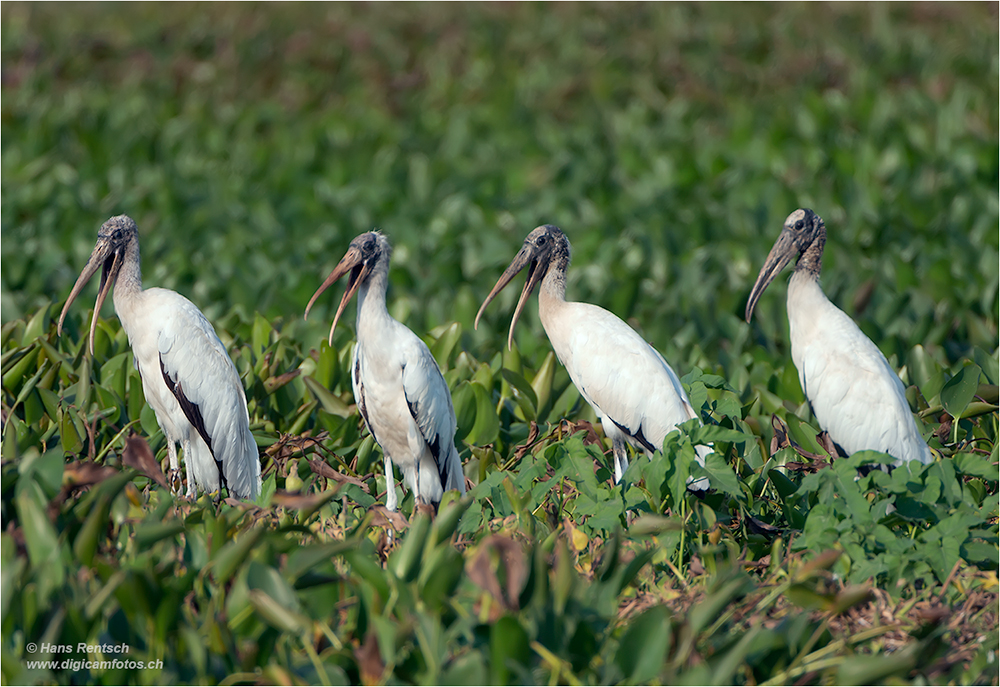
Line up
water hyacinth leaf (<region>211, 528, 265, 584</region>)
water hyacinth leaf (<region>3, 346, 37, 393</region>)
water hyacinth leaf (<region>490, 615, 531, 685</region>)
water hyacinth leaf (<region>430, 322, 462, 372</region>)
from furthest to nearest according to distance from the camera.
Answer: water hyacinth leaf (<region>430, 322, 462, 372</region>) → water hyacinth leaf (<region>3, 346, 37, 393</region>) → water hyacinth leaf (<region>211, 528, 265, 584</region>) → water hyacinth leaf (<region>490, 615, 531, 685</region>)

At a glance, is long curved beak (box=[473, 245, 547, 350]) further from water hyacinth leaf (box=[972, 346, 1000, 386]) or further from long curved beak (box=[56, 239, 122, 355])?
water hyacinth leaf (box=[972, 346, 1000, 386])

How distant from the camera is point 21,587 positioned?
119 inches

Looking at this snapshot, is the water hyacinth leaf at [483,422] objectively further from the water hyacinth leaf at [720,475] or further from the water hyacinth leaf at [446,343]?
the water hyacinth leaf at [720,475]

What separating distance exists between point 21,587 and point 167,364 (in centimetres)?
141

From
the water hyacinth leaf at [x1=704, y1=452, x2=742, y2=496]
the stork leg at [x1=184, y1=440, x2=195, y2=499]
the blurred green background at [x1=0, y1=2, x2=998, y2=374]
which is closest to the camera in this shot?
the water hyacinth leaf at [x1=704, y1=452, x2=742, y2=496]

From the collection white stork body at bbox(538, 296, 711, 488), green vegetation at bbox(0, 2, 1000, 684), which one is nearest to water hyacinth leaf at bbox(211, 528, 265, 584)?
green vegetation at bbox(0, 2, 1000, 684)

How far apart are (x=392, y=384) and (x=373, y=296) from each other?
37 centimetres

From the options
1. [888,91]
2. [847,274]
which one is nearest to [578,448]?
[847,274]

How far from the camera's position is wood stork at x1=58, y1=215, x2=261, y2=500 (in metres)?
4.29

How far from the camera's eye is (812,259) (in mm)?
4855

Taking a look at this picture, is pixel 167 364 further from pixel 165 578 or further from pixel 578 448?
pixel 578 448

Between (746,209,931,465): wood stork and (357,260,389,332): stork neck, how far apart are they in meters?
1.56

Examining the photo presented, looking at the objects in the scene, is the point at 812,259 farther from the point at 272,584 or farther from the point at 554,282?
the point at 272,584

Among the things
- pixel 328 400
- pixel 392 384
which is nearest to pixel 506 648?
pixel 392 384
